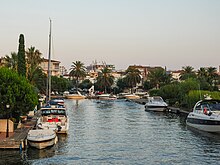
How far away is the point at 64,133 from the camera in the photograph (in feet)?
A: 115

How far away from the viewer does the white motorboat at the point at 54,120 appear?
3359cm

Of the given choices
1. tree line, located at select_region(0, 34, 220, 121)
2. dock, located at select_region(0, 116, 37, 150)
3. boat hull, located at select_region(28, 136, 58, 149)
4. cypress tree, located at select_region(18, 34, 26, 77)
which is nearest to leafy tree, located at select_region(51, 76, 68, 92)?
tree line, located at select_region(0, 34, 220, 121)

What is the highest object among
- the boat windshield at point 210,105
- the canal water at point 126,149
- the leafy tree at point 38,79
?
the leafy tree at point 38,79

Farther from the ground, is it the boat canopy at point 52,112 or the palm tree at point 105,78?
the palm tree at point 105,78

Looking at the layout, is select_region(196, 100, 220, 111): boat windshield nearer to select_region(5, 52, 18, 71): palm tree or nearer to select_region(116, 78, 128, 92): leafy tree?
select_region(5, 52, 18, 71): palm tree

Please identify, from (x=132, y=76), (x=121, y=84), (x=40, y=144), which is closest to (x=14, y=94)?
(x=40, y=144)

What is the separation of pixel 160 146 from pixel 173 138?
4.88 metres

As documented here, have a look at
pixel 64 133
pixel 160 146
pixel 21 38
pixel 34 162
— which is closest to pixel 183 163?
pixel 160 146

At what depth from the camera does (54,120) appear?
35.3 metres

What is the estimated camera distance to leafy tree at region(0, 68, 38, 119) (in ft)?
104

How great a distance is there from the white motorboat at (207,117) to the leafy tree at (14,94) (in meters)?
16.7

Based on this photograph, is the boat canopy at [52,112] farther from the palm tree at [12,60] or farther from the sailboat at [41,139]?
the palm tree at [12,60]

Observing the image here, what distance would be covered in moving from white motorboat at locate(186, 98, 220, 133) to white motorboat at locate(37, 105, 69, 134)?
44.3ft

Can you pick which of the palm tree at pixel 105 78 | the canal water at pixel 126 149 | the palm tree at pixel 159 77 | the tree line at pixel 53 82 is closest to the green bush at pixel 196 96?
the tree line at pixel 53 82
